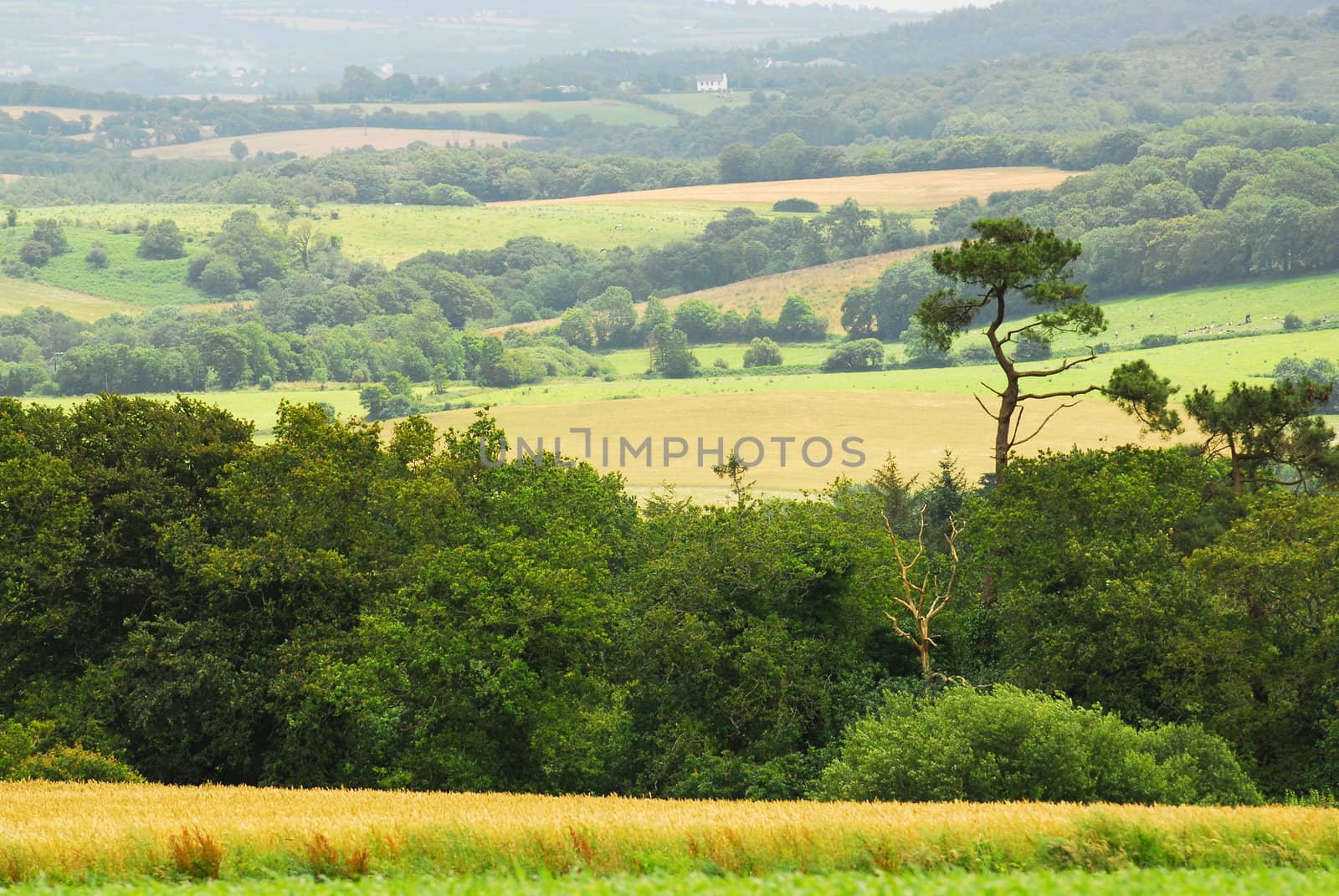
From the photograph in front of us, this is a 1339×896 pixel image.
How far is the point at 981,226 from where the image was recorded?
140 feet

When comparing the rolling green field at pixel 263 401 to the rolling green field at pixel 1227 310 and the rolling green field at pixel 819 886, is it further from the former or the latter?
the rolling green field at pixel 819 886

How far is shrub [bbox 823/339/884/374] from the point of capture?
19375 cm

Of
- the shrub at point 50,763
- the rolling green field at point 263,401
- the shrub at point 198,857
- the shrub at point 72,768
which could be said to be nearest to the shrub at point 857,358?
Result: the rolling green field at point 263,401

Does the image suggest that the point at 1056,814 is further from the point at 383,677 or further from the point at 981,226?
the point at 981,226

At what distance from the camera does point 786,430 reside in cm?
13912

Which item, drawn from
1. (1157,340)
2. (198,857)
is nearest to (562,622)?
(198,857)

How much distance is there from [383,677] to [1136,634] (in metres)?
18.0

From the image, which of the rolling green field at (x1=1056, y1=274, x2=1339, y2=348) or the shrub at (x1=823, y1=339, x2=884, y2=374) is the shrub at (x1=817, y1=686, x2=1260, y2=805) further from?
the shrub at (x1=823, y1=339, x2=884, y2=374)

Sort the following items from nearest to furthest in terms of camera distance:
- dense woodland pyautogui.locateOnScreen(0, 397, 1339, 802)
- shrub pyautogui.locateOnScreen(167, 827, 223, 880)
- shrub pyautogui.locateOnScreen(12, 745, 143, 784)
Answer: shrub pyautogui.locateOnScreen(167, 827, 223, 880) < shrub pyautogui.locateOnScreen(12, 745, 143, 784) < dense woodland pyautogui.locateOnScreen(0, 397, 1339, 802)

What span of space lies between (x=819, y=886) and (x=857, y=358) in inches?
7201

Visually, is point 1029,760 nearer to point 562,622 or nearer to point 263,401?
point 562,622

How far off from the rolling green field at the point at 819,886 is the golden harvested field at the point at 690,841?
1.12 metres

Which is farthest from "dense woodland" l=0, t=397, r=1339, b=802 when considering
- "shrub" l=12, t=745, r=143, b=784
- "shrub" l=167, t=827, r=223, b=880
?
"shrub" l=167, t=827, r=223, b=880

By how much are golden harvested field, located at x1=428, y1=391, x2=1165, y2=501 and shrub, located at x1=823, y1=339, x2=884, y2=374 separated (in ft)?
105
